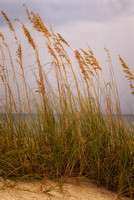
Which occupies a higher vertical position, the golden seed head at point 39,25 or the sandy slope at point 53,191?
the golden seed head at point 39,25

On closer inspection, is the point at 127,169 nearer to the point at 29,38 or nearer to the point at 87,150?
the point at 87,150

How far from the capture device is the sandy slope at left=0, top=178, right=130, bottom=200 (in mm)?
2311

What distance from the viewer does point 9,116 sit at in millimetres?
3197

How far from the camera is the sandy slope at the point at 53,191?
2.31 meters

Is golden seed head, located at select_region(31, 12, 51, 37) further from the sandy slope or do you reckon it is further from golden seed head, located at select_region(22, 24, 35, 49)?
the sandy slope

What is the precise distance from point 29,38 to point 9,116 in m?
0.99

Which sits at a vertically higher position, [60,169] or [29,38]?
[29,38]

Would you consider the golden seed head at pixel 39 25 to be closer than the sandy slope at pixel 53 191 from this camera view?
No

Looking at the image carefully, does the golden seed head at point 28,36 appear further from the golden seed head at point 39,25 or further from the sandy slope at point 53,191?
the sandy slope at point 53,191

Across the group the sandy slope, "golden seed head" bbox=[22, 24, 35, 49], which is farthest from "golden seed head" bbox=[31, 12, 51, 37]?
the sandy slope

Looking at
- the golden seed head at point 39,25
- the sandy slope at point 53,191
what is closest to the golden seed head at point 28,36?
the golden seed head at point 39,25

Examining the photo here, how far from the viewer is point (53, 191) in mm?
2482

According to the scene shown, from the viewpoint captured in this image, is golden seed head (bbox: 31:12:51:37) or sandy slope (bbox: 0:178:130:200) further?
golden seed head (bbox: 31:12:51:37)

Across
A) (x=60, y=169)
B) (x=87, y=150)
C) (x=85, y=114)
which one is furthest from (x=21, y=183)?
(x=85, y=114)
